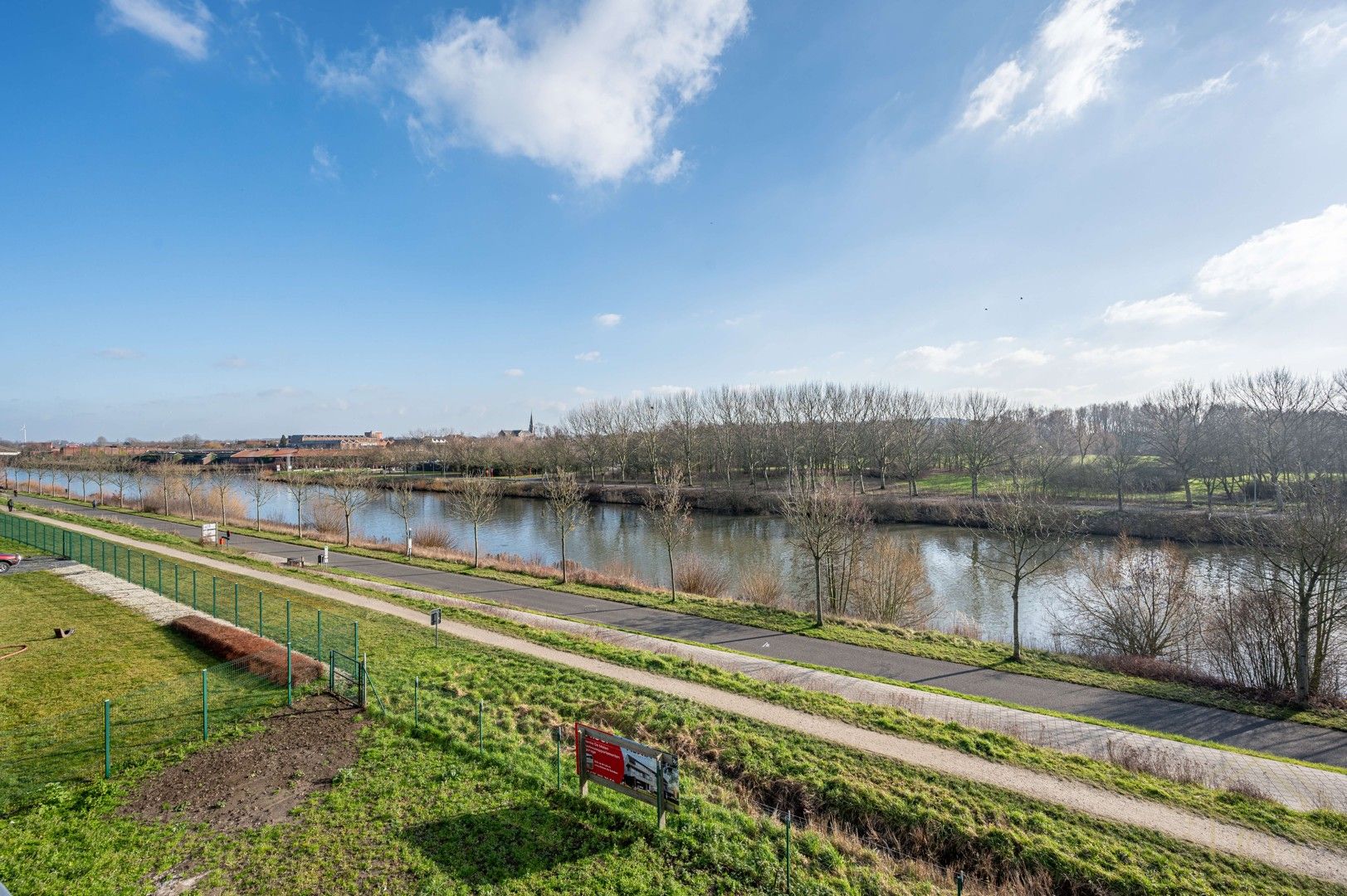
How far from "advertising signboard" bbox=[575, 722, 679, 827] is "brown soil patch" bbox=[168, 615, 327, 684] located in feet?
25.5

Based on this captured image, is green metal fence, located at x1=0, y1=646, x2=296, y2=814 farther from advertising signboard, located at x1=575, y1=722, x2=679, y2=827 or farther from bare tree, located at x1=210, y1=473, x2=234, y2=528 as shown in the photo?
bare tree, located at x1=210, y1=473, x2=234, y2=528

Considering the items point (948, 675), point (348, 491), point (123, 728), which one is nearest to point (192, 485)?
point (348, 491)

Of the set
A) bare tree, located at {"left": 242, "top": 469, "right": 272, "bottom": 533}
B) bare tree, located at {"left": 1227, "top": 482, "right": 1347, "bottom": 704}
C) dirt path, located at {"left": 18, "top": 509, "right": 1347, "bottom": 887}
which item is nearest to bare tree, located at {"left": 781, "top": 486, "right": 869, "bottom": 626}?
dirt path, located at {"left": 18, "top": 509, "right": 1347, "bottom": 887}

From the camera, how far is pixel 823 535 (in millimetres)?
21969

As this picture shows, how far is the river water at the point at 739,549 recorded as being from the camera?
80.0ft

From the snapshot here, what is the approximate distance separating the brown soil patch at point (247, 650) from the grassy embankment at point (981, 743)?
61.9 inches

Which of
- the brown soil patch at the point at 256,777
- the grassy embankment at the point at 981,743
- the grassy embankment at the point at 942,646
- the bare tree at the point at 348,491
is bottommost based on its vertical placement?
the grassy embankment at the point at 942,646

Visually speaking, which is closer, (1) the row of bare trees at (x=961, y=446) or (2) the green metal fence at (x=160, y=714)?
(2) the green metal fence at (x=160, y=714)

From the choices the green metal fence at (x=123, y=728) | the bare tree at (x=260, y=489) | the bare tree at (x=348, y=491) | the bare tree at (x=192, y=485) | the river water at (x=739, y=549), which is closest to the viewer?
the green metal fence at (x=123, y=728)

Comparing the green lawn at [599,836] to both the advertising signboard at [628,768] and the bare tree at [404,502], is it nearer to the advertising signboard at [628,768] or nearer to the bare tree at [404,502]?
the advertising signboard at [628,768]

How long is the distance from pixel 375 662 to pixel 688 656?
789 cm

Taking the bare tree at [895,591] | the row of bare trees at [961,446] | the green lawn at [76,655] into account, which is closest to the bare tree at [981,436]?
the row of bare trees at [961,446]

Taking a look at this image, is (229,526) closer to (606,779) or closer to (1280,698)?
(606,779)

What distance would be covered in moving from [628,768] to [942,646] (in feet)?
43.3
